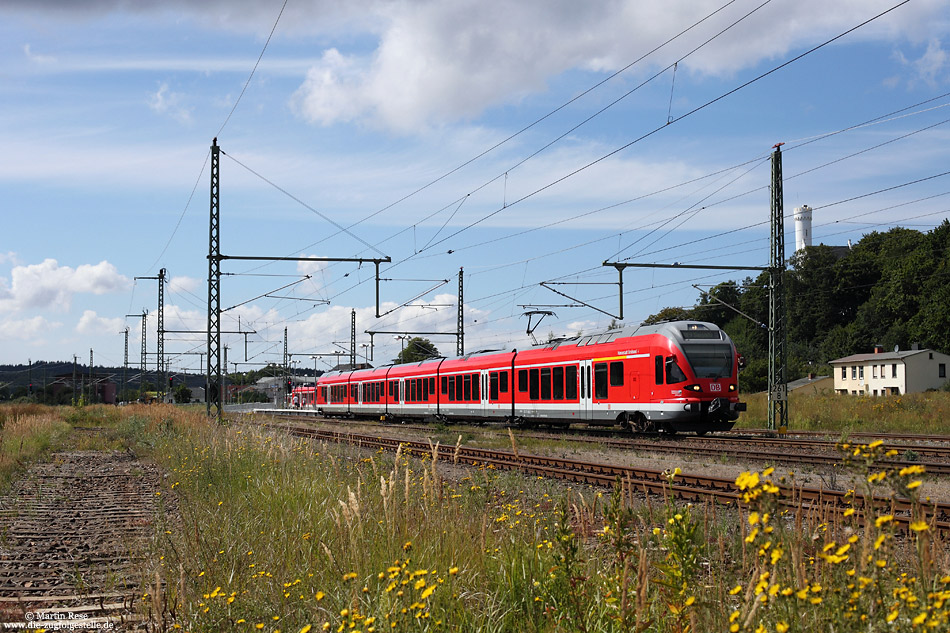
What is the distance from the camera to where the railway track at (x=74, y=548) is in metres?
6.01

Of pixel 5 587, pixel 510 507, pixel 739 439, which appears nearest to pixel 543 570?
pixel 510 507

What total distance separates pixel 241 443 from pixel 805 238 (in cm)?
14803

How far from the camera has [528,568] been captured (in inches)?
199

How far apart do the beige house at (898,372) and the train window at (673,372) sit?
4872 cm

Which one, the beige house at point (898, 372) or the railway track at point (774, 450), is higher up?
the beige house at point (898, 372)

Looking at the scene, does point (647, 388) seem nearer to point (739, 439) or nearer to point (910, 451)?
point (739, 439)

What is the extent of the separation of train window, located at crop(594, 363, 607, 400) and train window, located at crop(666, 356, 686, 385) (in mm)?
2625

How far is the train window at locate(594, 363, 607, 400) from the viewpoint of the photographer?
982 inches

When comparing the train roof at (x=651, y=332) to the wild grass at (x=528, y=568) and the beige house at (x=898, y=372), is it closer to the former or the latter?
the wild grass at (x=528, y=568)

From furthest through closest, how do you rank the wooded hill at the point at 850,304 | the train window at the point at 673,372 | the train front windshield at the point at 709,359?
the wooded hill at the point at 850,304 < the train front windshield at the point at 709,359 < the train window at the point at 673,372

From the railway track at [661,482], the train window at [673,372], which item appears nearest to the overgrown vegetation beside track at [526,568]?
the railway track at [661,482]

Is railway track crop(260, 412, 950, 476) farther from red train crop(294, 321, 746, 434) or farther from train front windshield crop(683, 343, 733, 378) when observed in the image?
train front windshield crop(683, 343, 733, 378)

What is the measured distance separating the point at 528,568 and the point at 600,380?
66.8ft

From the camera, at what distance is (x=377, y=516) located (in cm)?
648
